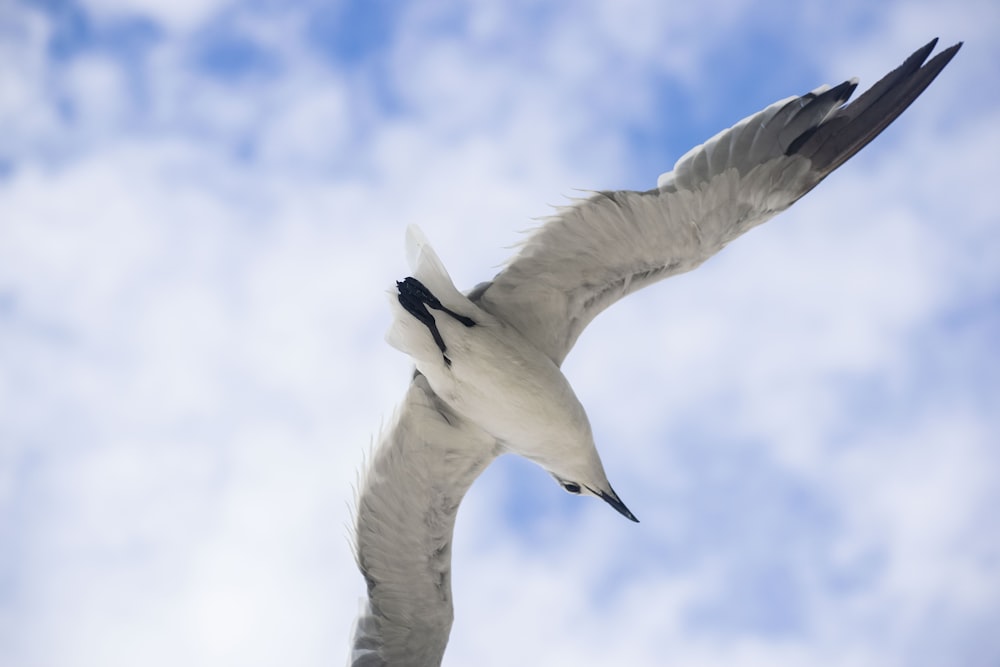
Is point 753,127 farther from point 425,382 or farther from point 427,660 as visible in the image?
point 427,660

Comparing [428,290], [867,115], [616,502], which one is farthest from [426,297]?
[867,115]

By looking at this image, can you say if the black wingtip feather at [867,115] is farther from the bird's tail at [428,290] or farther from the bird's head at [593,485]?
the bird's head at [593,485]

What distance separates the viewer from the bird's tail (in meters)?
5.87

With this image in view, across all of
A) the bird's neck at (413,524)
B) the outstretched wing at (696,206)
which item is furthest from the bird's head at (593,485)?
the outstretched wing at (696,206)

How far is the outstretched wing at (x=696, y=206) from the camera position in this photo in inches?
219

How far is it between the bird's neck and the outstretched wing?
86cm

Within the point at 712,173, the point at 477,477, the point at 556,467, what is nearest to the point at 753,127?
the point at 712,173

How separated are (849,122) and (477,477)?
3221 millimetres

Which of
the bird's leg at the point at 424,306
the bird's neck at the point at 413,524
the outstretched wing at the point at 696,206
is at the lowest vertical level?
the bird's neck at the point at 413,524

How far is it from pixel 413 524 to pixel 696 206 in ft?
9.05

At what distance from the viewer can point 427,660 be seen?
22.1ft

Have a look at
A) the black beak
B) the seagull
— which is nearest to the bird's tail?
the seagull

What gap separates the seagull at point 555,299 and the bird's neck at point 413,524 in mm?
11

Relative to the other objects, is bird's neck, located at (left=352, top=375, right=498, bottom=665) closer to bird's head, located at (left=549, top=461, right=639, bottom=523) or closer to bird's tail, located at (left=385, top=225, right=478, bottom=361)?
bird's tail, located at (left=385, top=225, right=478, bottom=361)
